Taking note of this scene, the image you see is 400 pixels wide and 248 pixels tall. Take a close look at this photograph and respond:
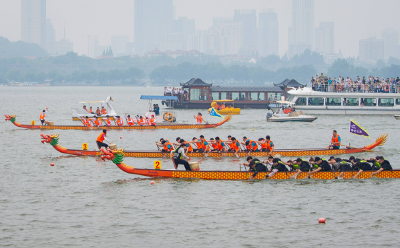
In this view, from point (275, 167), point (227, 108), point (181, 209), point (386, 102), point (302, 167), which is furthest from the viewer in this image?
point (227, 108)

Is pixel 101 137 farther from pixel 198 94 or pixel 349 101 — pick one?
pixel 198 94

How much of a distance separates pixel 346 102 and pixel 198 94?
25.3 m

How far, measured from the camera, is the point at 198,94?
85.7 m

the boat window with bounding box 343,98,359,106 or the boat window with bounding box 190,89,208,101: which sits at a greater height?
the boat window with bounding box 190,89,208,101

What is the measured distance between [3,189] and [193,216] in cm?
1103

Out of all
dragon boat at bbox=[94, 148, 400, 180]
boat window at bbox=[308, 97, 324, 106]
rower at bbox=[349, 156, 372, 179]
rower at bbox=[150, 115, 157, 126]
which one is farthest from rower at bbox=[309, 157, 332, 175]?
boat window at bbox=[308, 97, 324, 106]

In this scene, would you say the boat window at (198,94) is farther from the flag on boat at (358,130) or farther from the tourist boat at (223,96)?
the flag on boat at (358,130)

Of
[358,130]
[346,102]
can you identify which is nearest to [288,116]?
[346,102]

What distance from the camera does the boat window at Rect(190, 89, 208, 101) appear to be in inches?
3369

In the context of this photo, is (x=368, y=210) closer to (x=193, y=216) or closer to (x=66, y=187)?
(x=193, y=216)

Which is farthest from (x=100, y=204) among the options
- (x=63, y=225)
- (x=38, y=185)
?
(x=38, y=185)

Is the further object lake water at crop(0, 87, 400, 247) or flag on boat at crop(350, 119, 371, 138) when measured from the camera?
flag on boat at crop(350, 119, 371, 138)

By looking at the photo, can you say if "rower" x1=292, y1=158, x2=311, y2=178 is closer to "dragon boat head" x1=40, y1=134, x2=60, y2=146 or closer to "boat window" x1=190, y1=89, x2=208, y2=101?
"dragon boat head" x1=40, y1=134, x2=60, y2=146

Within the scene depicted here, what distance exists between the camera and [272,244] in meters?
19.3
